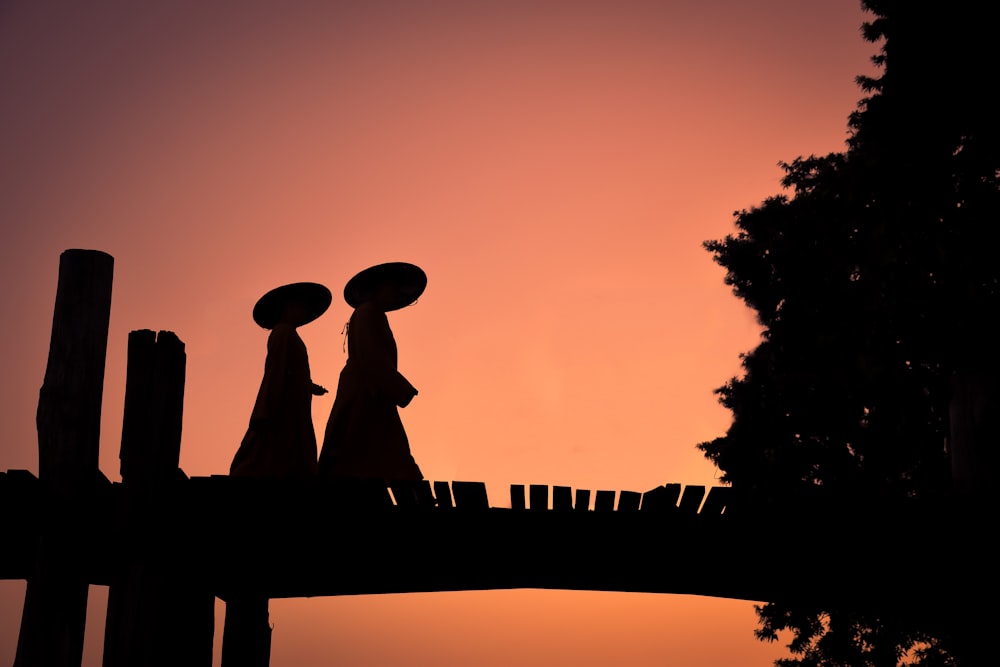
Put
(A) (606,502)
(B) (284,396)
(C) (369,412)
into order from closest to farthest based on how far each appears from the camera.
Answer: (A) (606,502)
(C) (369,412)
(B) (284,396)

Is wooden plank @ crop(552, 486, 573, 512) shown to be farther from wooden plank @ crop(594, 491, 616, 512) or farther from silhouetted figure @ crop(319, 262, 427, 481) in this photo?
silhouetted figure @ crop(319, 262, 427, 481)

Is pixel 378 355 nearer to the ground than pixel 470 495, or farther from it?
farther from it

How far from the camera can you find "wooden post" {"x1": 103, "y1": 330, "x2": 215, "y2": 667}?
570cm

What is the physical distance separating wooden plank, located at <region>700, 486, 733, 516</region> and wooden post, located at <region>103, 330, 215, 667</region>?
10.3 feet

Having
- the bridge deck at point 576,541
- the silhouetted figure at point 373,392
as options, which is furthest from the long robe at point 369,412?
the bridge deck at point 576,541

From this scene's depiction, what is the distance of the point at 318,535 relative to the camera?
6164mm

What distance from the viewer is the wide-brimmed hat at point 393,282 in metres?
8.47

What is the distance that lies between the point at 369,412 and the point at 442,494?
212 centimetres

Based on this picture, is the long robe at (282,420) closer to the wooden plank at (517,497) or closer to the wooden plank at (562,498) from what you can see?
the wooden plank at (517,497)

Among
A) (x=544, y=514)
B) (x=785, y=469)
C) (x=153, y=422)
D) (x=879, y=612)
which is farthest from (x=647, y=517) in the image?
(x=785, y=469)

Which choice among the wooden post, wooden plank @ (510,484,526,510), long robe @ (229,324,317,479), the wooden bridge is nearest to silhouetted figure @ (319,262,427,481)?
long robe @ (229,324,317,479)

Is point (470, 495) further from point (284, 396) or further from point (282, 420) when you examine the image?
point (284, 396)

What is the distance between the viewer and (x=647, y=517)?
618 cm

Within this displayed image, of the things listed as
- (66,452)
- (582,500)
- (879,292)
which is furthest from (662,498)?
(879,292)
